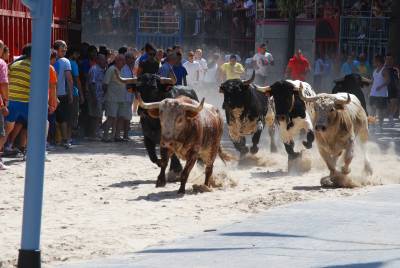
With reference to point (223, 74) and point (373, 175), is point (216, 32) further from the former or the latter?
point (373, 175)

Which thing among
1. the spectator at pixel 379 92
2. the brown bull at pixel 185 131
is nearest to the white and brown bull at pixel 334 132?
the brown bull at pixel 185 131

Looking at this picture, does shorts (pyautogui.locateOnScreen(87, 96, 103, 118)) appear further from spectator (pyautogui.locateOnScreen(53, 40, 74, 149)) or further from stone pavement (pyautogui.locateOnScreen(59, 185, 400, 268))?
stone pavement (pyautogui.locateOnScreen(59, 185, 400, 268))

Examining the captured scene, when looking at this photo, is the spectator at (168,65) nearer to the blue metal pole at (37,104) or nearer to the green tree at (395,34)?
the blue metal pole at (37,104)

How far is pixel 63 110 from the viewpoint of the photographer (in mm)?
19766

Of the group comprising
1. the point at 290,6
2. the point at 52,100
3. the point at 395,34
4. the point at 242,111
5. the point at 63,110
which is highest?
the point at 290,6

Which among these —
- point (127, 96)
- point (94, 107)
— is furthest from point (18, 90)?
point (127, 96)

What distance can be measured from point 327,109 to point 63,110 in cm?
566

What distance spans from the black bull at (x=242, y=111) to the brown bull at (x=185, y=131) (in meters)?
3.47

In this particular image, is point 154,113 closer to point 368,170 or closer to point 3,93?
point 3,93

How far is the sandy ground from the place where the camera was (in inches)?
431

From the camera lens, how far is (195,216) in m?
12.8

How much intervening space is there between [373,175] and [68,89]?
566 cm

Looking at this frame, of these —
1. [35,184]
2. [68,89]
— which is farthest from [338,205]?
[68,89]

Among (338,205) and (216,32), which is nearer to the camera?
(338,205)
